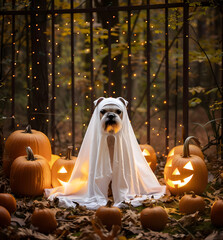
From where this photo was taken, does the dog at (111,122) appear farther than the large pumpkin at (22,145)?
No

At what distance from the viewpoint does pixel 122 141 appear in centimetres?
404

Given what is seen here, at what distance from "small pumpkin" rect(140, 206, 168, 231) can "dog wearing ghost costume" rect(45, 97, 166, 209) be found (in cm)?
73

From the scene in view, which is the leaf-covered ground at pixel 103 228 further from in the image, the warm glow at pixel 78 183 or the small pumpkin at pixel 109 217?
the warm glow at pixel 78 183

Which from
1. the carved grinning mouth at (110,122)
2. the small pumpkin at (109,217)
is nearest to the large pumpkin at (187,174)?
the carved grinning mouth at (110,122)

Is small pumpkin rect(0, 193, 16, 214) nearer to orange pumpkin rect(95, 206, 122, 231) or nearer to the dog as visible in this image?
orange pumpkin rect(95, 206, 122, 231)

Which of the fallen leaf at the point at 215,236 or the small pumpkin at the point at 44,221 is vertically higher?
the small pumpkin at the point at 44,221

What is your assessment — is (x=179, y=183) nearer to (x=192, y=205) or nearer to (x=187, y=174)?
(x=187, y=174)

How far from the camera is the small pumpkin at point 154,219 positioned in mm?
2941

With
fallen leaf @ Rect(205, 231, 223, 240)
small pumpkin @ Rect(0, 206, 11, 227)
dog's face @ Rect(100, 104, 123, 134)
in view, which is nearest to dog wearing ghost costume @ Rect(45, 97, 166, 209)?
dog's face @ Rect(100, 104, 123, 134)

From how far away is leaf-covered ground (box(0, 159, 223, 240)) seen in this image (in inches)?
105

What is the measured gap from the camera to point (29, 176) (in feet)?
13.0

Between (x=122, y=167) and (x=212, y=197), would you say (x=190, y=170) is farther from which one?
(x=122, y=167)

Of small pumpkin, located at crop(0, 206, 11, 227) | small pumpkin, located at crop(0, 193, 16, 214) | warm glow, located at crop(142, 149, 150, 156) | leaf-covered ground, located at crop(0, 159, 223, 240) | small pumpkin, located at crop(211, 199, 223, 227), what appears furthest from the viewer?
warm glow, located at crop(142, 149, 150, 156)

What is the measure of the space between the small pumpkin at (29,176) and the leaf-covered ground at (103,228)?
0.16m
